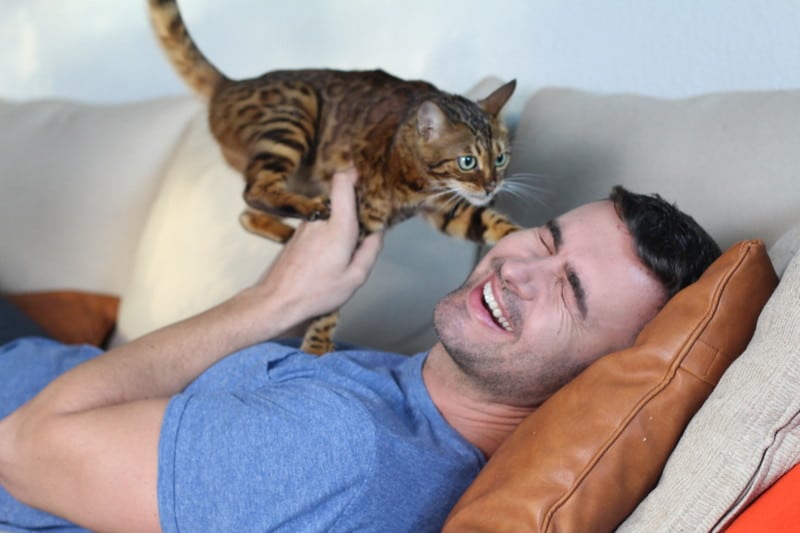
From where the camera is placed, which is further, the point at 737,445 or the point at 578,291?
the point at 578,291

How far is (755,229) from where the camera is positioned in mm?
1120

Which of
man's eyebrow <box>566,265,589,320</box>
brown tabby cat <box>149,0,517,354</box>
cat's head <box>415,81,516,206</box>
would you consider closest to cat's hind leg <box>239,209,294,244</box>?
brown tabby cat <box>149,0,517,354</box>

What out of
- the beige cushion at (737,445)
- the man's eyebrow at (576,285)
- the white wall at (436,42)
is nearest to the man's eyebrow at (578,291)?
the man's eyebrow at (576,285)

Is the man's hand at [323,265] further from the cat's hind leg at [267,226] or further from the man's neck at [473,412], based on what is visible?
the man's neck at [473,412]

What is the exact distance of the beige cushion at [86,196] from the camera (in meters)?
2.18

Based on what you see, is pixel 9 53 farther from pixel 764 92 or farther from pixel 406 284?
pixel 764 92

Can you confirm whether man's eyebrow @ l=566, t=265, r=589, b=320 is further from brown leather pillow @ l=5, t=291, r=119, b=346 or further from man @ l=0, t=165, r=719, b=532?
brown leather pillow @ l=5, t=291, r=119, b=346

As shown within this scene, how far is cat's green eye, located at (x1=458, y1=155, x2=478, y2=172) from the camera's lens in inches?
56.8

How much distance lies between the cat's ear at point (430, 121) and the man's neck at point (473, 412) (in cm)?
43

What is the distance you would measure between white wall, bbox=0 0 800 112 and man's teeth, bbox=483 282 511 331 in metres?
0.68

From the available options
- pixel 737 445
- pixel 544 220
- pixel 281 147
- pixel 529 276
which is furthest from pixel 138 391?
pixel 737 445

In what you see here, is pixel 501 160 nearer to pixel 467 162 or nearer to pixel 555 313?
pixel 467 162

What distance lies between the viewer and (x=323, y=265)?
1.37m

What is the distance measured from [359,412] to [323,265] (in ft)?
1.32
